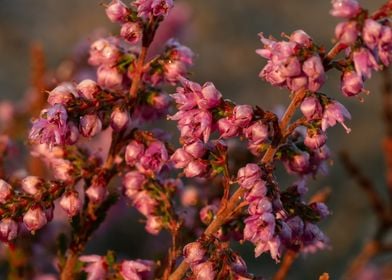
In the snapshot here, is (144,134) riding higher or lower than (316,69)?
lower

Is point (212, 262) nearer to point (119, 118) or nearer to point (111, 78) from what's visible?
point (119, 118)

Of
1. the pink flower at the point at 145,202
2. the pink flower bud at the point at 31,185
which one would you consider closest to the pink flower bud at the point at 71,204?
the pink flower bud at the point at 31,185

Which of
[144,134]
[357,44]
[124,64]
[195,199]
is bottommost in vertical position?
[195,199]

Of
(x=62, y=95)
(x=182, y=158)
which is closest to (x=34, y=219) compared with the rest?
(x=62, y=95)

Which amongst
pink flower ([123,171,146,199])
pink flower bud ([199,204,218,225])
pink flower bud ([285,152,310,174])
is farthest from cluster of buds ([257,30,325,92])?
pink flower ([123,171,146,199])

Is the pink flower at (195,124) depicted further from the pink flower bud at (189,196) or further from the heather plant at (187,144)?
the pink flower bud at (189,196)

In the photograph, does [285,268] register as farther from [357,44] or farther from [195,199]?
[357,44]

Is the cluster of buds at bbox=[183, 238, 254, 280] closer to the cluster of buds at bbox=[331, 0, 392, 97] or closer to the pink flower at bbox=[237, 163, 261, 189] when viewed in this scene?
the pink flower at bbox=[237, 163, 261, 189]

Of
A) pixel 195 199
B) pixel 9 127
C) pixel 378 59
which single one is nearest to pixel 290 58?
pixel 378 59
